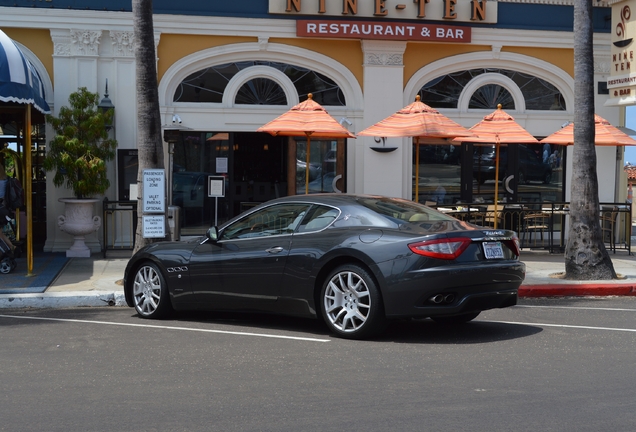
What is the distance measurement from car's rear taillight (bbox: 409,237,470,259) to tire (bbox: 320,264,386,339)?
21.0 inches

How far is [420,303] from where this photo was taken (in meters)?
7.37

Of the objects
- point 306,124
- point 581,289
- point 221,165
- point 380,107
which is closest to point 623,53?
point 380,107

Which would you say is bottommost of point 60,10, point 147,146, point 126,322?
point 126,322

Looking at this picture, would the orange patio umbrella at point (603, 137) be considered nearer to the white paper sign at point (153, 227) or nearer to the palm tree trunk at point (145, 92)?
the palm tree trunk at point (145, 92)

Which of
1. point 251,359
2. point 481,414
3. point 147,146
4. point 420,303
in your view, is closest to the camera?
point 481,414

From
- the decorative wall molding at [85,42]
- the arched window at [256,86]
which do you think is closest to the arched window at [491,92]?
the arched window at [256,86]

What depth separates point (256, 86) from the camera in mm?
16859

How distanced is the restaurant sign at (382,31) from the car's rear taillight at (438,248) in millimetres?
9970

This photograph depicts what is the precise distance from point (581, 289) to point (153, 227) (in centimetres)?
617

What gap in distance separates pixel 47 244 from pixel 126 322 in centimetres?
754

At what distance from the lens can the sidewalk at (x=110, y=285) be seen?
34.2 feet

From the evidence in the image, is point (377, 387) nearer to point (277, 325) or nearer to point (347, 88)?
point (277, 325)

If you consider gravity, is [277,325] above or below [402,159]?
below

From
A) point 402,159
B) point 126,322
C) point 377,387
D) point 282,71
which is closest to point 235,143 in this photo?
point 282,71
